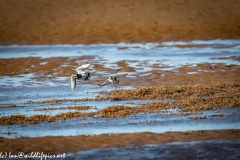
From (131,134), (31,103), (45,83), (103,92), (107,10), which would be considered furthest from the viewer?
(107,10)

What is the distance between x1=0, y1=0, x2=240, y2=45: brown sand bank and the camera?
86.1ft

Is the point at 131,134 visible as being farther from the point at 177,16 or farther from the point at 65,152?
the point at 177,16

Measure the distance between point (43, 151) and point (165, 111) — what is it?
3.67 metres

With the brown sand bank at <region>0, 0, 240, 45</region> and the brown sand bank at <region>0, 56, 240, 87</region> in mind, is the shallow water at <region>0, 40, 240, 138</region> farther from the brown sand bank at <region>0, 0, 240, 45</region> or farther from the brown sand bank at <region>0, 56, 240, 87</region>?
the brown sand bank at <region>0, 0, 240, 45</region>

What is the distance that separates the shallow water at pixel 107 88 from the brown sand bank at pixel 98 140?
0.38 metres

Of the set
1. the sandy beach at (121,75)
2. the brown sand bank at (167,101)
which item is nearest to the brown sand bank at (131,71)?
the sandy beach at (121,75)

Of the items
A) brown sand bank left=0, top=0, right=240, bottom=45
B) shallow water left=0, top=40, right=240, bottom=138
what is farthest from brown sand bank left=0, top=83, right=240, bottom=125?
brown sand bank left=0, top=0, right=240, bottom=45

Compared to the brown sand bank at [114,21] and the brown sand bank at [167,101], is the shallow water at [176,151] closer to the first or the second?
the brown sand bank at [167,101]

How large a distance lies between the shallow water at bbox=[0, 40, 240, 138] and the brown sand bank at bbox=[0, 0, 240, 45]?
1003 mm

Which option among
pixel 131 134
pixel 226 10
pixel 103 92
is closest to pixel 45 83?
pixel 103 92

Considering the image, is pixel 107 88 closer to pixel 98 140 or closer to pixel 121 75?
pixel 121 75

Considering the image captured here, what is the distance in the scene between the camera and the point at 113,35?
86.6 ft

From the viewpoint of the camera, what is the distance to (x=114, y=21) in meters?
27.4

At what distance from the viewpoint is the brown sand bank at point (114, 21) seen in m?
26.2
